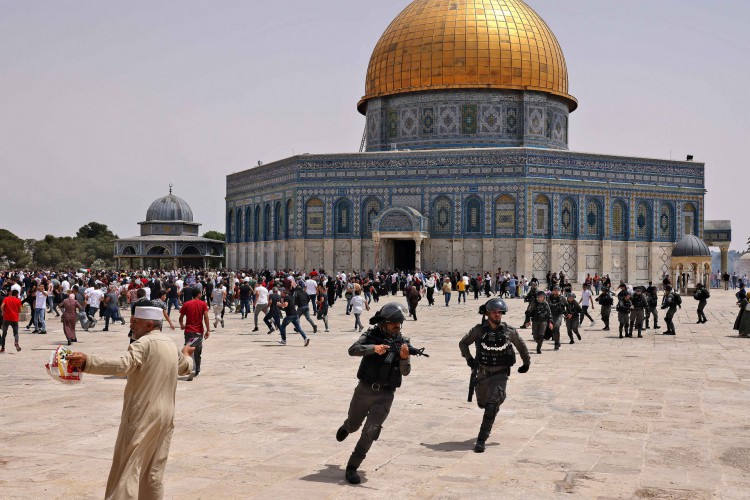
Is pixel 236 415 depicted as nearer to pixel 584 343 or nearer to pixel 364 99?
pixel 584 343

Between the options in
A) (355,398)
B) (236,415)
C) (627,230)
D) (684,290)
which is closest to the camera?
(355,398)

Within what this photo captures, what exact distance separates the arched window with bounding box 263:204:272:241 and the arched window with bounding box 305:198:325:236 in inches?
160

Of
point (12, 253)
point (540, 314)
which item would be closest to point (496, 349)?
point (540, 314)

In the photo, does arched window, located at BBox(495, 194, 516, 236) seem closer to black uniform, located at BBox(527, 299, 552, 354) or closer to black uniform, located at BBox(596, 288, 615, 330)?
black uniform, located at BBox(596, 288, 615, 330)

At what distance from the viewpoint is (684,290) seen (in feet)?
137

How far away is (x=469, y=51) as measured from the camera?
48406 mm

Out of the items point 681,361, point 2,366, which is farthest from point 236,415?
point 681,361

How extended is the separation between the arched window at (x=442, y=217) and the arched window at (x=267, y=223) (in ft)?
33.8

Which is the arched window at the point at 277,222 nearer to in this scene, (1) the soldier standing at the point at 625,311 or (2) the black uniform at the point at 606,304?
(2) the black uniform at the point at 606,304

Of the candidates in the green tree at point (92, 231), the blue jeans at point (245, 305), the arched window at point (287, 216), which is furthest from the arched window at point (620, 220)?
the green tree at point (92, 231)

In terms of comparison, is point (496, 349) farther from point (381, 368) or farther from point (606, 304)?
point (606, 304)

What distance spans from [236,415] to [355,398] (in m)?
2.84

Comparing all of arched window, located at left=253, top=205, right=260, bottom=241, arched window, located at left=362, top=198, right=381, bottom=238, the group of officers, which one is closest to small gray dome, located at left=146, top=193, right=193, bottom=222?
arched window, located at left=253, top=205, right=260, bottom=241

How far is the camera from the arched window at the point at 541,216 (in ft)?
147
